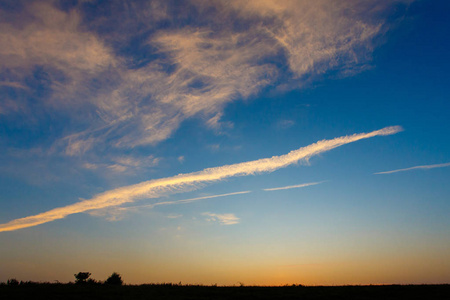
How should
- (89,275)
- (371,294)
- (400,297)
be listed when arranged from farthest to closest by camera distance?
1. (89,275)
2. (371,294)
3. (400,297)

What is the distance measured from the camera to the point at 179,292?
28.2m

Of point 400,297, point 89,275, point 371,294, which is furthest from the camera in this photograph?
point 89,275

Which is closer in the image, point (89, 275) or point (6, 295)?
point (6, 295)

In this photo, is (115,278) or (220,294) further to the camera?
(115,278)

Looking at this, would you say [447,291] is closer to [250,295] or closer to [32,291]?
[250,295]

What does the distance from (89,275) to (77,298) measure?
1223 inches

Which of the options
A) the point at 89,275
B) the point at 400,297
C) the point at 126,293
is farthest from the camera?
the point at 89,275

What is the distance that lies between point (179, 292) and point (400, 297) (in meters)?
20.1

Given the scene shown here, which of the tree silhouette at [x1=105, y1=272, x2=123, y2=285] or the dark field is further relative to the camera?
the tree silhouette at [x1=105, y1=272, x2=123, y2=285]

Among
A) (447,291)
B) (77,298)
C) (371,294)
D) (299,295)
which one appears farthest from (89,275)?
(447,291)

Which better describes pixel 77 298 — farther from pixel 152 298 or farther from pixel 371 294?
pixel 371 294

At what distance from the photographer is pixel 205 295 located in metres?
26.7

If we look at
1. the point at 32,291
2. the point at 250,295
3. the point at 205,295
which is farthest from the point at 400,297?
the point at 32,291

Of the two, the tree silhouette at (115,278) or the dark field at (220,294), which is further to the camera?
the tree silhouette at (115,278)
